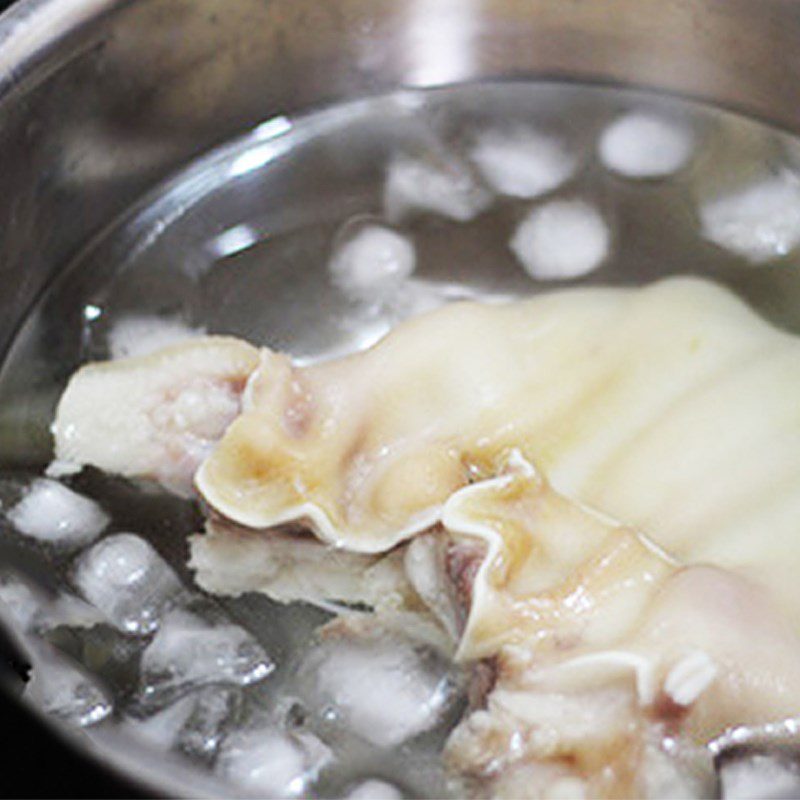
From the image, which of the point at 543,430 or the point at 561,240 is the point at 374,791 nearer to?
the point at 543,430

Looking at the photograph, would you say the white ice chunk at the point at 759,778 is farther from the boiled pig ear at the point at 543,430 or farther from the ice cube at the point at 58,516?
the ice cube at the point at 58,516

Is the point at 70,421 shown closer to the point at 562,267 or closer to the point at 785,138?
the point at 562,267

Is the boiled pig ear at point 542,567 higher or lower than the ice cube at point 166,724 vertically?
lower

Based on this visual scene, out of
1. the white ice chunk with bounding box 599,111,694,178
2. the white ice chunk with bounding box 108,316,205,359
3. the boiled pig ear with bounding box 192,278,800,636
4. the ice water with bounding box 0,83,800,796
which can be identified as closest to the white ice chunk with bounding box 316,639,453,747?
the ice water with bounding box 0,83,800,796

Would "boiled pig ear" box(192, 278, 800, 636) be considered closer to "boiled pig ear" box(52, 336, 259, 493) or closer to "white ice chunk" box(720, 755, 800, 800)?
"boiled pig ear" box(52, 336, 259, 493)

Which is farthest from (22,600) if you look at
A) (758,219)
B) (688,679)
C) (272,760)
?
(758,219)

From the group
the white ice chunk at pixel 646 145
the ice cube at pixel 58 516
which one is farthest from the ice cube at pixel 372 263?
the ice cube at pixel 58 516
